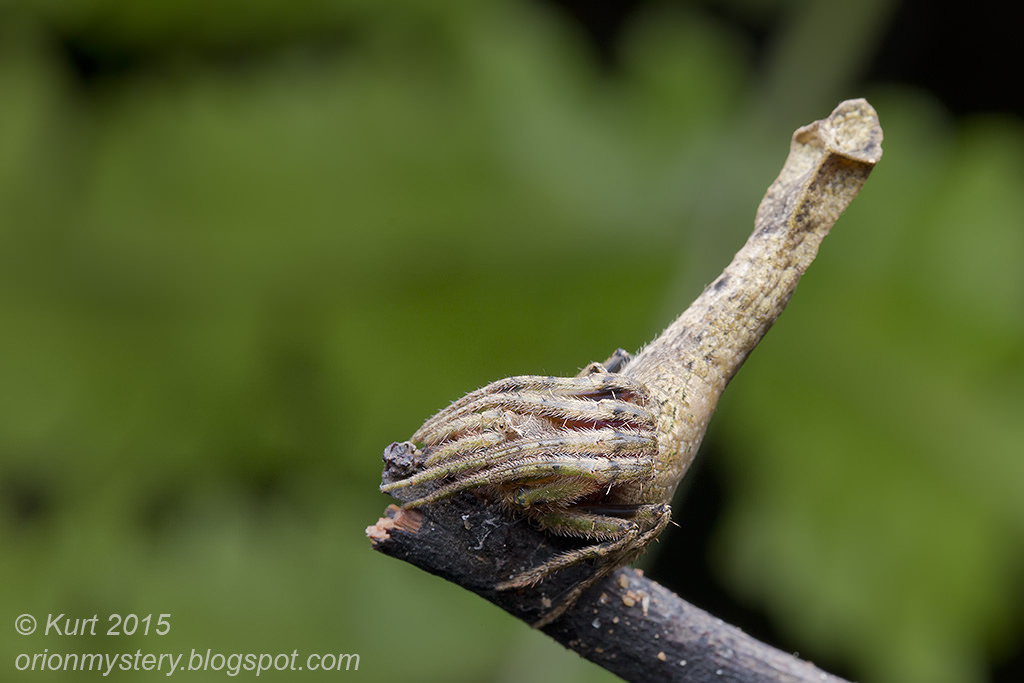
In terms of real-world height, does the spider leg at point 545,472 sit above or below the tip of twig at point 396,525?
above

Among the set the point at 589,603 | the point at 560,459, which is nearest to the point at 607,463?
the point at 560,459

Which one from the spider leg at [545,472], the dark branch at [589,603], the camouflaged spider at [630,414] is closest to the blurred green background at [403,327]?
the dark branch at [589,603]

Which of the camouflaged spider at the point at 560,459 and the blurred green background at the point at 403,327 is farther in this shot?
Result: the blurred green background at the point at 403,327

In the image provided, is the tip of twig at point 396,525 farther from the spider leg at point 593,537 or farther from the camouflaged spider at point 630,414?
the spider leg at point 593,537

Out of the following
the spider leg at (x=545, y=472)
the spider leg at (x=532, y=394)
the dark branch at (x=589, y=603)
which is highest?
the spider leg at (x=532, y=394)

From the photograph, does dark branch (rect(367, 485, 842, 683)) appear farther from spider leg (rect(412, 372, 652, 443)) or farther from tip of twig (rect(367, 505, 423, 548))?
spider leg (rect(412, 372, 652, 443))

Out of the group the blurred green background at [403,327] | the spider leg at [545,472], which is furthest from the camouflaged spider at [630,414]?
the blurred green background at [403,327]

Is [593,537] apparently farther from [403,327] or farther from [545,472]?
[403,327]

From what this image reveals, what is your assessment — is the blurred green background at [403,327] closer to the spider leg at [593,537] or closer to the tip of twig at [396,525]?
the spider leg at [593,537]
